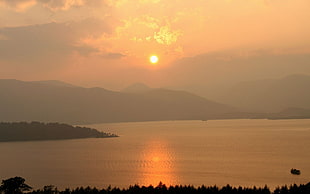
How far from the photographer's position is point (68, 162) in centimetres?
11688

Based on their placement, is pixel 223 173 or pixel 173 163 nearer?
pixel 223 173

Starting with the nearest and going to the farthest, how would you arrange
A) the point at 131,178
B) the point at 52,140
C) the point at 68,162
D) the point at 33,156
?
1. the point at 131,178
2. the point at 68,162
3. the point at 33,156
4. the point at 52,140

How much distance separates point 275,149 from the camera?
5187 inches

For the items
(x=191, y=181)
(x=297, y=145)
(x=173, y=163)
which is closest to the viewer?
(x=191, y=181)

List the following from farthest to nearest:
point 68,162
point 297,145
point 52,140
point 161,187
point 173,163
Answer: point 52,140 < point 297,145 < point 68,162 < point 173,163 < point 161,187

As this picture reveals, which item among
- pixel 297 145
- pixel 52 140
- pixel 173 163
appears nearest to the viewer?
pixel 173 163

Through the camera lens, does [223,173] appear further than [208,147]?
No

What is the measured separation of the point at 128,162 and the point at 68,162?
17.8 meters

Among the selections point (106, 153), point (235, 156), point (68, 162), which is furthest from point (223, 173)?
point (106, 153)

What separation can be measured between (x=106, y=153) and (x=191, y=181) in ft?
202

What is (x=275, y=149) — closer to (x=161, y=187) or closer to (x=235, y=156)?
(x=235, y=156)

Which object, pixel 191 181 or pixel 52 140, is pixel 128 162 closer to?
pixel 191 181

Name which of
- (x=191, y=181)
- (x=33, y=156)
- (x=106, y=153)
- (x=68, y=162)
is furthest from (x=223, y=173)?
(x=33, y=156)

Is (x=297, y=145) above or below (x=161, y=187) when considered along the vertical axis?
above
